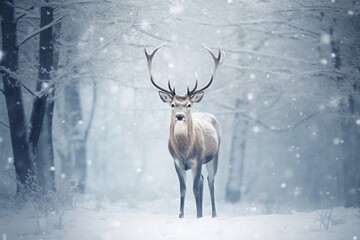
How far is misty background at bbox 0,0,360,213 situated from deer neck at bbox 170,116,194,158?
2.63 metres

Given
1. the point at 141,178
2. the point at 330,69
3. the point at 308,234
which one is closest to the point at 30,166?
the point at 308,234

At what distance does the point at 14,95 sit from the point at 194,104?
23.0ft

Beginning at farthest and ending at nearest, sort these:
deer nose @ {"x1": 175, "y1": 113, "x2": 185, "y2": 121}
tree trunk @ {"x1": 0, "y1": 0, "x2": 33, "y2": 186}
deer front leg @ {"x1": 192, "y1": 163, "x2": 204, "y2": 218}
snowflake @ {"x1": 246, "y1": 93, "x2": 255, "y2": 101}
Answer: snowflake @ {"x1": 246, "y1": 93, "x2": 255, "y2": 101} → tree trunk @ {"x1": 0, "y1": 0, "x2": 33, "y2": 186} → deer front leg @ {"x1": 192, "y1": 163, "x2": 204, "y2": 218} → deer nose @ {"x1": 175, "y1": 113, "x2": 185, "y2": 121}

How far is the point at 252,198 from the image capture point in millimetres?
18219

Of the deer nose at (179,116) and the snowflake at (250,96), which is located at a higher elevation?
the snowflake at (250,96)

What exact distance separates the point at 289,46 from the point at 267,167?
28.1 ft

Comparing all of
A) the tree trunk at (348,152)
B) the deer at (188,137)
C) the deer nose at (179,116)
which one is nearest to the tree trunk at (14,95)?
the deer at (188,137)

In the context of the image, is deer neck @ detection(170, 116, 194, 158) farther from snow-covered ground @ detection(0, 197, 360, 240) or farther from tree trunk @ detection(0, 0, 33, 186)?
tree trunk @ detection(0, 0, 33, 186)

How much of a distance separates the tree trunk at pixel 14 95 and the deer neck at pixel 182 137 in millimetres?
3455

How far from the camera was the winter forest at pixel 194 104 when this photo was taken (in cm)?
718

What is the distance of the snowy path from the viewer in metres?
6.05

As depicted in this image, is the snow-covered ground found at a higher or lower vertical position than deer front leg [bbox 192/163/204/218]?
lower

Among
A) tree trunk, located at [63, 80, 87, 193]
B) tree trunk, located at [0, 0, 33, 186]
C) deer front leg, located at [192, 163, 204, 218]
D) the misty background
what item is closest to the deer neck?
deer front leg, located at [192, 163, 204, 218]

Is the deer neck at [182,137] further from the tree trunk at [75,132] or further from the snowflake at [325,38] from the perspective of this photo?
the tree trunk at [75,132]
